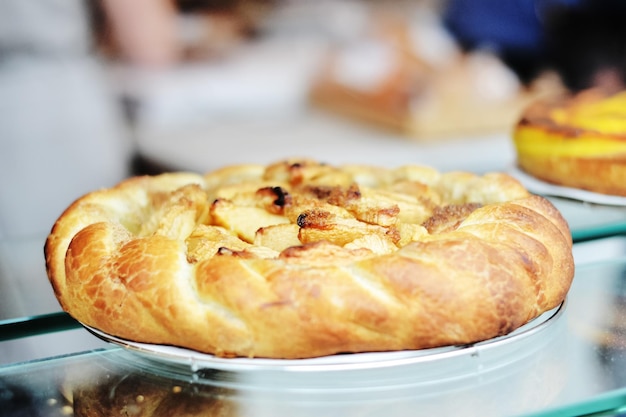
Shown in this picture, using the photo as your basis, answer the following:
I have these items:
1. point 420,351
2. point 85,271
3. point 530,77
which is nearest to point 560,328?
point 420,351

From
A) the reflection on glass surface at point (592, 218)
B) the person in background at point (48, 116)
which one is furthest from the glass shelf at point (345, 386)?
the person in background at point (48, 116)

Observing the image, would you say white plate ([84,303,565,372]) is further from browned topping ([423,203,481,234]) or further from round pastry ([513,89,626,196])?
round pastry ([513,89,626,196])

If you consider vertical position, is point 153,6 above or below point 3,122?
above

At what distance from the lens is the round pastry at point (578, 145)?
71.2 inches

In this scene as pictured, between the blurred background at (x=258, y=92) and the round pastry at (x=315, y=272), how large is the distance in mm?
513

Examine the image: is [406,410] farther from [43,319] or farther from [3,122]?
[3,122]

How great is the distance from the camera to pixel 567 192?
185 centimetres

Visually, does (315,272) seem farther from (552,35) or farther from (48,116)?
(552,35)

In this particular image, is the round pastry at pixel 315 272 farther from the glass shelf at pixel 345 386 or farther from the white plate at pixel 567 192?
the white plate at pixel 567 192

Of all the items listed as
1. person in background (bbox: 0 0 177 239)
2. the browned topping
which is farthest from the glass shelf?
person in background (bbox: 0 0 177 239)

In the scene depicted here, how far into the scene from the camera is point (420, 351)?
103 centimetres

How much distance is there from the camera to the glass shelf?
958 millimetres

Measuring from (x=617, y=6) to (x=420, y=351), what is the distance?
3.32 m

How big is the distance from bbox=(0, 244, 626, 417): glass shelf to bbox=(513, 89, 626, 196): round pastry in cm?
78
